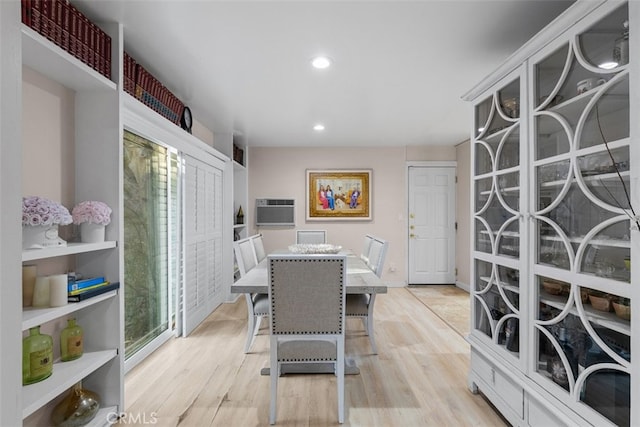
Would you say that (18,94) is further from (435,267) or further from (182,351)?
(435,267)

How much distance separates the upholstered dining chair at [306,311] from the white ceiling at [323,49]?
1314mm

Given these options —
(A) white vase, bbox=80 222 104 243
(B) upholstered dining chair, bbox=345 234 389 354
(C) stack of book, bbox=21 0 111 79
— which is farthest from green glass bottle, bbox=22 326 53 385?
(B) upholstered dining chair, bbox=345 234 389 354

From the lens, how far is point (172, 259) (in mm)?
3211

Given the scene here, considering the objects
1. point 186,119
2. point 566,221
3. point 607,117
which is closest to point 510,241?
point 566,221

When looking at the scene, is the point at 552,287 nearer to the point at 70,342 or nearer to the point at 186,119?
the point at 70,342

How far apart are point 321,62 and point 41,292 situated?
6.83ft

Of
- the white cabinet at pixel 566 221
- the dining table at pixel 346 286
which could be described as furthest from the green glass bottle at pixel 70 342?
the white cabinet at pixel 566 221

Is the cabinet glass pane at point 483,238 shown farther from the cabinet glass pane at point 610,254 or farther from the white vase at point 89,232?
the white vase at point 89,232

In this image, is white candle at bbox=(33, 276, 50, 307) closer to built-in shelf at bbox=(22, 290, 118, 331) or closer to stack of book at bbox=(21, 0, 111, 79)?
built-in shelf at bbox=(22, 290, 118, 331)

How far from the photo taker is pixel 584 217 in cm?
139

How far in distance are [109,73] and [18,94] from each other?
4.62 feet

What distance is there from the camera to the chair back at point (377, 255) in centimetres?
300

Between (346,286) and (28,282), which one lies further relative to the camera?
(346,286)

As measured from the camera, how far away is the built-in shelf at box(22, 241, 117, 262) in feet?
4.42
